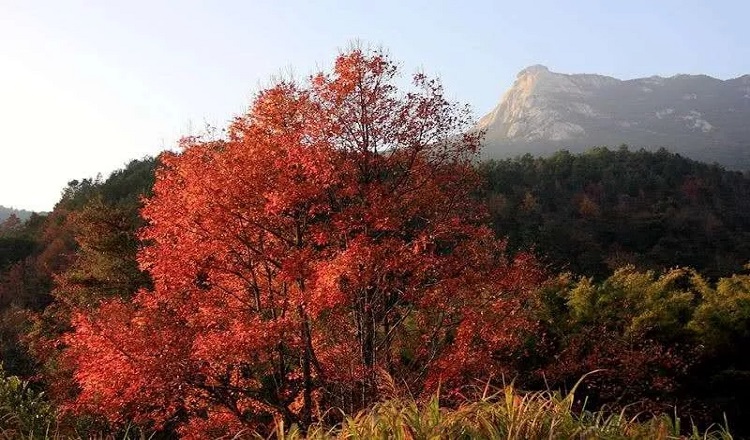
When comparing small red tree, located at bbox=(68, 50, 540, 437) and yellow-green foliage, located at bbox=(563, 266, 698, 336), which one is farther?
yellow-green foliage, located at bbox=(563, 266, 698, 336)

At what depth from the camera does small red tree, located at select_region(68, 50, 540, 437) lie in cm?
1073

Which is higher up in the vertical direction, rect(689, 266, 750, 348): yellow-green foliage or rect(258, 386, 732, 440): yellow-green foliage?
rect(258, 386, 732, 440): yellow-green foliage

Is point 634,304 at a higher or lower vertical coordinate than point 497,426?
lower

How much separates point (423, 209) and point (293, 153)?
119 inches

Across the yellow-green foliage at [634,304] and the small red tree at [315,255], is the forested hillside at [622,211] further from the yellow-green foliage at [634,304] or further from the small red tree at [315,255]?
the small red tree at [315,255]

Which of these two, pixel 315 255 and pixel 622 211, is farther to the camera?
pixel 622 211

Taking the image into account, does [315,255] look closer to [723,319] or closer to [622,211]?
[723,319]

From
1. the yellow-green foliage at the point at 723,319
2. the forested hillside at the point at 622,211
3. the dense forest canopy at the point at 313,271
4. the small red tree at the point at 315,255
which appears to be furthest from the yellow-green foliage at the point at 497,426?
the forested hillside at the point at 622,211

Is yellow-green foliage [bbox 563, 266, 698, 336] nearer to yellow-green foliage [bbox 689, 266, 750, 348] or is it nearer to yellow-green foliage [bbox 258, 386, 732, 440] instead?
yellow-green foliage [bbox 689, 266, 750, 348]

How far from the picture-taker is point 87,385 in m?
10.7

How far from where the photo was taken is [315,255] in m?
11.5

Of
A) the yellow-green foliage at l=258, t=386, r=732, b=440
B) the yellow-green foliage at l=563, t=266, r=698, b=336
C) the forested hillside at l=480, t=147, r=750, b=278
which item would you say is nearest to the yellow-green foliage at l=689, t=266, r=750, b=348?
the yellow-green foliage at l=563, t=266, r=698, b=336

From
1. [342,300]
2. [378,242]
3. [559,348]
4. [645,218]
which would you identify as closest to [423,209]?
[378,242]

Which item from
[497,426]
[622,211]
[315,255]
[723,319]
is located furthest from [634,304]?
[622,211]
